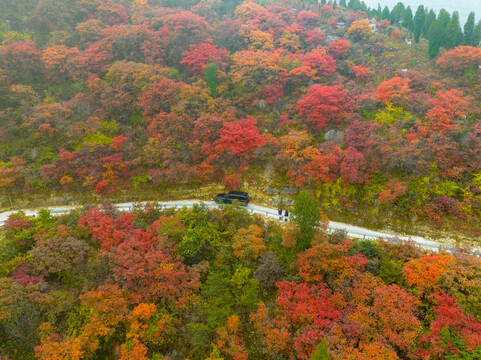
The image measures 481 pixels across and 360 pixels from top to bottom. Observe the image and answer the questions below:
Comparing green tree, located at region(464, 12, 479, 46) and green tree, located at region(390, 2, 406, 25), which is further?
green tree, located at region(390, 2, 406, 25)

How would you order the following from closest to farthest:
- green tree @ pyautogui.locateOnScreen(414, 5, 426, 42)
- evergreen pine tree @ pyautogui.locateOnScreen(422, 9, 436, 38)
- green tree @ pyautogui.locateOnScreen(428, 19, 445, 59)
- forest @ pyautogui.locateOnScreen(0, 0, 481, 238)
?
forest @ pyautogui.locateOnScreen(0, 0, 481, 238), green tree @ pyautogui.locateOnScreen(428, 19, 445, 59), evergreen pine tree @ pyautogui.locateOnScreen(422, 9, 436, 38), green tree @ pyautogui.locateOnScreen(414, 5, 426, 42)

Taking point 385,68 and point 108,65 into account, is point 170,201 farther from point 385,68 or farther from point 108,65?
point 385,68

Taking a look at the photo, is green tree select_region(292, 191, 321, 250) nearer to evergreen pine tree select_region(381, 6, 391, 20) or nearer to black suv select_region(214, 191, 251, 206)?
black suv select_region(214, 191, 251, 206)

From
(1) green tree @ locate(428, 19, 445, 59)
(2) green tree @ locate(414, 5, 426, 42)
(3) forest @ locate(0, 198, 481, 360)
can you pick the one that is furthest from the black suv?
(2) green tree @ locate(414, 5, 426, 42)

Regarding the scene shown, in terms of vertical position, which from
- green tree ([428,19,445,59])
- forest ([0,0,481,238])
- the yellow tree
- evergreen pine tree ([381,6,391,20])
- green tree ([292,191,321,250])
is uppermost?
evergreen pine tree ([381,6,391,20])

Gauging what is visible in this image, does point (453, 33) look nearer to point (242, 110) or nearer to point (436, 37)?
point (436, 37)

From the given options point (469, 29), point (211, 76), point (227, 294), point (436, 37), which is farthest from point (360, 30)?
point (227, 294)

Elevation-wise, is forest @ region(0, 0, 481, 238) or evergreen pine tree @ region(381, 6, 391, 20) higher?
evergreen pine tree @ region(381, 6, 391, 20)
